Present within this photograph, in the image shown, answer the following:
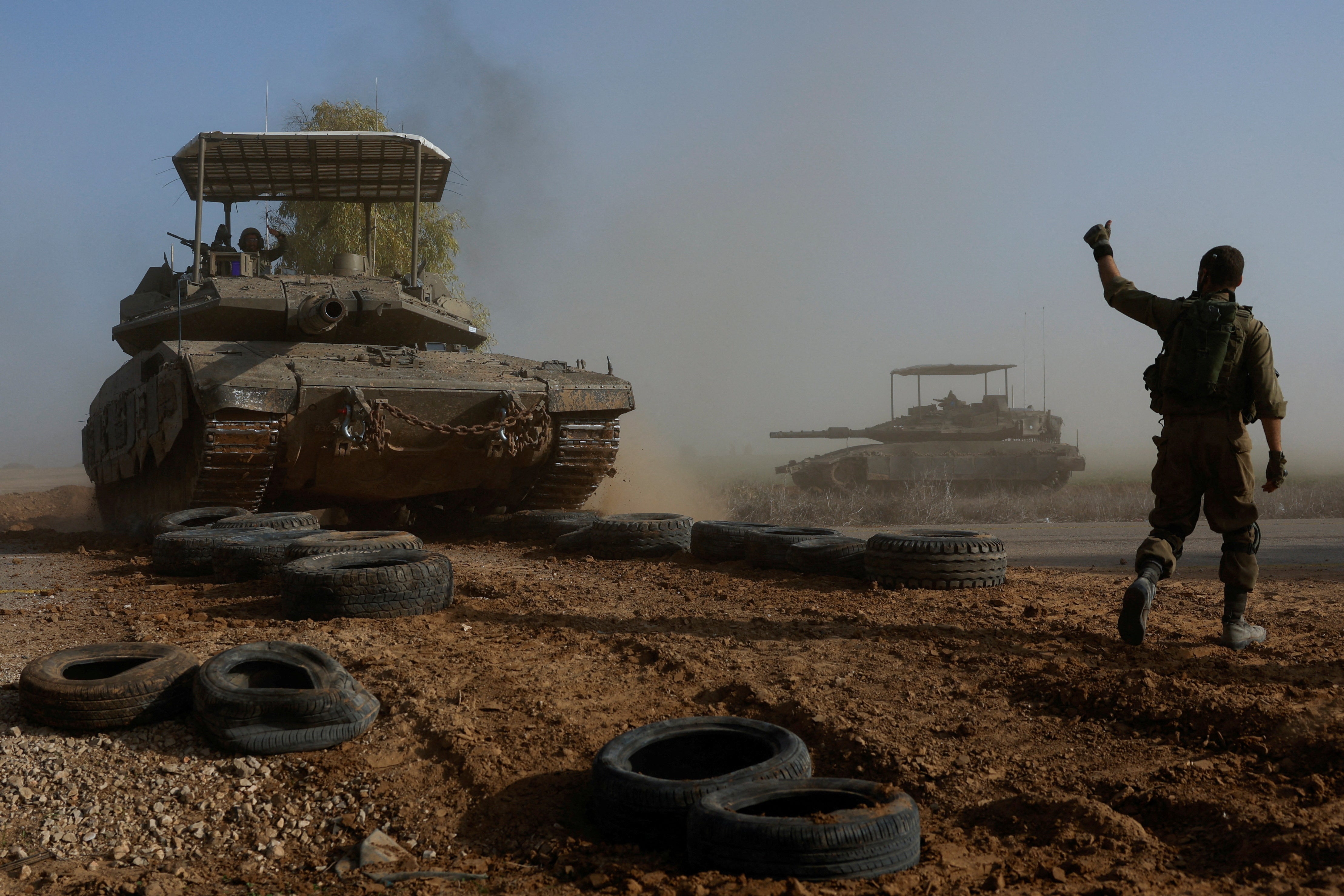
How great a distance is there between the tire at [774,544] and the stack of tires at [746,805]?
3.88 m

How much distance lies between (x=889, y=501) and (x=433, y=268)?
1106 centimetres

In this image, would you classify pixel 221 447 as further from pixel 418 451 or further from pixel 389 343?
pixel 389 343

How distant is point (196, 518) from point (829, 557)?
5.07 meters

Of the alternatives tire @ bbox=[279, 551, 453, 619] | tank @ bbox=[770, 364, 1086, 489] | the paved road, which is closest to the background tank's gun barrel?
tank @ bbox=[770, 364, 1086, 489]

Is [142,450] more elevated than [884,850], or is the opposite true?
[142,450]

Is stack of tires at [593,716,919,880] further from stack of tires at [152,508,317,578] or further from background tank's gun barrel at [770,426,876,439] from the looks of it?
background tank's gun barrel at [770,426,876,439]

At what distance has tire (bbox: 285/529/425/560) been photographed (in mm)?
6367

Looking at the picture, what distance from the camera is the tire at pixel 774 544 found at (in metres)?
7.23

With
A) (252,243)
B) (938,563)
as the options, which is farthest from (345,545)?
(252,243)

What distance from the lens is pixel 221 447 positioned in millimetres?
8148

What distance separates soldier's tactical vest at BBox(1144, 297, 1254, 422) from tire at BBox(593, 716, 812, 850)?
2.41 m

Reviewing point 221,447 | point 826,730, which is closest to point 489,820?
point 826,730

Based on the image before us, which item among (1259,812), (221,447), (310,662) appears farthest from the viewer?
(221,447)

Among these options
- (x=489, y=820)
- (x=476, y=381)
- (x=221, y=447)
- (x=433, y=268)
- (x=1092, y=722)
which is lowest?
(x=489, y=820)
